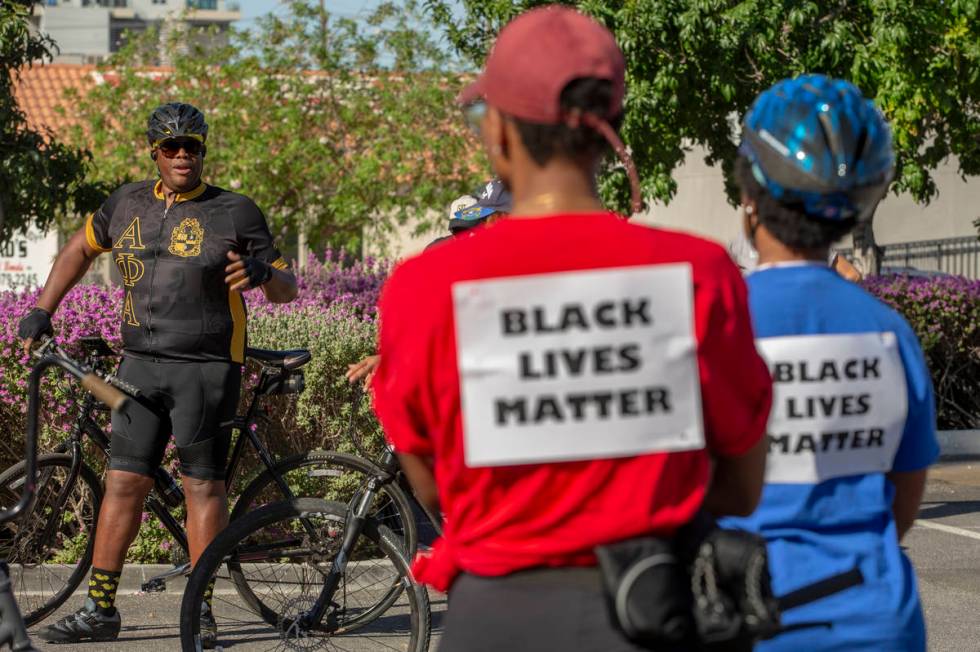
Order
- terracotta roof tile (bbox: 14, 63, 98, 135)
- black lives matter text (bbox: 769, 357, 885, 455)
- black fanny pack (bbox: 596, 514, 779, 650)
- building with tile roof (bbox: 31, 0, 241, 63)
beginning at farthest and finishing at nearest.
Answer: building with tile roof (bbox: 31, 0, 241, 63)
terracotta roof tile (bbox: 14, 63, 98, 135)
black lives matter text (bbox: 769, 357, 885, 455)
black fanny pack (bbox: 596, 514, 779, 650)

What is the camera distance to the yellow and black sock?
225 inches

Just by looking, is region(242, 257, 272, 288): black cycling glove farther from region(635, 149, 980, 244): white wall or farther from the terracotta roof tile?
the terracotta roof tile

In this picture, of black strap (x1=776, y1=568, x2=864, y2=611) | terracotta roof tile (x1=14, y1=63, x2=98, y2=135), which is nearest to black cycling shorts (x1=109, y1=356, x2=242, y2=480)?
black strap (x1=776, y1=568, x2=864, y2=611)

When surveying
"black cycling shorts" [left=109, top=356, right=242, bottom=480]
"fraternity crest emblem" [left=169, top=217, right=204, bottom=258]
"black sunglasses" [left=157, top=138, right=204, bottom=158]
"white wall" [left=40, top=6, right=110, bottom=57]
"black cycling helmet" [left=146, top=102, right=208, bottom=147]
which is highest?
"white wall" [left=40, top=6, right=110, bottom=57]

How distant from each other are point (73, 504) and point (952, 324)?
8.79m

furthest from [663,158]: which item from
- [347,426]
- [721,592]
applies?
[721,592]

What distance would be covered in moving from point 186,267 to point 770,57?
8.01m

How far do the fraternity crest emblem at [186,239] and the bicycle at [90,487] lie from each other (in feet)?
1.58

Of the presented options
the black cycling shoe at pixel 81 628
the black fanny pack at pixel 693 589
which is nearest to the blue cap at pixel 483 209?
the black cycling shoe at pixel 81 628

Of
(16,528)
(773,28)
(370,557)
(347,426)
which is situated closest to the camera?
(370,557)

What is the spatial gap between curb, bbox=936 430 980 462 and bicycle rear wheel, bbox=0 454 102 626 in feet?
27.3

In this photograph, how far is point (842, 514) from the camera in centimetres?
270

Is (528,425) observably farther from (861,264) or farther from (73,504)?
(861,264)

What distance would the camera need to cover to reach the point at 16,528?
250 inches
